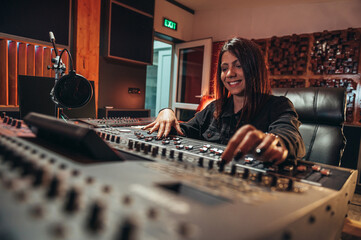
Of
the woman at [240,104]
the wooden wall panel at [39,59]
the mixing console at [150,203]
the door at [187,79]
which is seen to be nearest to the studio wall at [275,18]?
the door at [187,79]

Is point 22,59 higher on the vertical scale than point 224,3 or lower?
lower

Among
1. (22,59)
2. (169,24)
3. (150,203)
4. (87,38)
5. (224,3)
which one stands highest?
(224,3)

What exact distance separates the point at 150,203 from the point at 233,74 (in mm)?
1285

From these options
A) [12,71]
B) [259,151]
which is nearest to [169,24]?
[12,71]

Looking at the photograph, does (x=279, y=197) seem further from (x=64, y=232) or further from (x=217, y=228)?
(x=64, y=232)

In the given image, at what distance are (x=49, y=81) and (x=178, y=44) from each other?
4088 mm

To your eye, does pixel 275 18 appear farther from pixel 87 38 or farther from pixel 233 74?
pixel 233 74

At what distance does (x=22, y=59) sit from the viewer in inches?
114

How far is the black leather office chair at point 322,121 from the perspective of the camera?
1.61 m

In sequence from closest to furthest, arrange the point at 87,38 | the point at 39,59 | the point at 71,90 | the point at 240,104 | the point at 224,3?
the point at 71,90 → the point at 240,104 → the point at 39,59 → the point at 87,38 → the point at 224,3

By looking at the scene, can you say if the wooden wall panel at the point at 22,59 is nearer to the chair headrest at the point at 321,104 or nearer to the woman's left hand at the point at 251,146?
the chair headrest at the point at 321,104

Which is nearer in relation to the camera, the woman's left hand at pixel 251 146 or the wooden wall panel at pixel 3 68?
the woman's left hand at pixel 251 146

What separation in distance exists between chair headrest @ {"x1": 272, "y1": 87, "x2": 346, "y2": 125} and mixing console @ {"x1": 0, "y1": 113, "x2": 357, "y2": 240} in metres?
1.22

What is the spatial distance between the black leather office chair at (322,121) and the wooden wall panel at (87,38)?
9.46 ft
